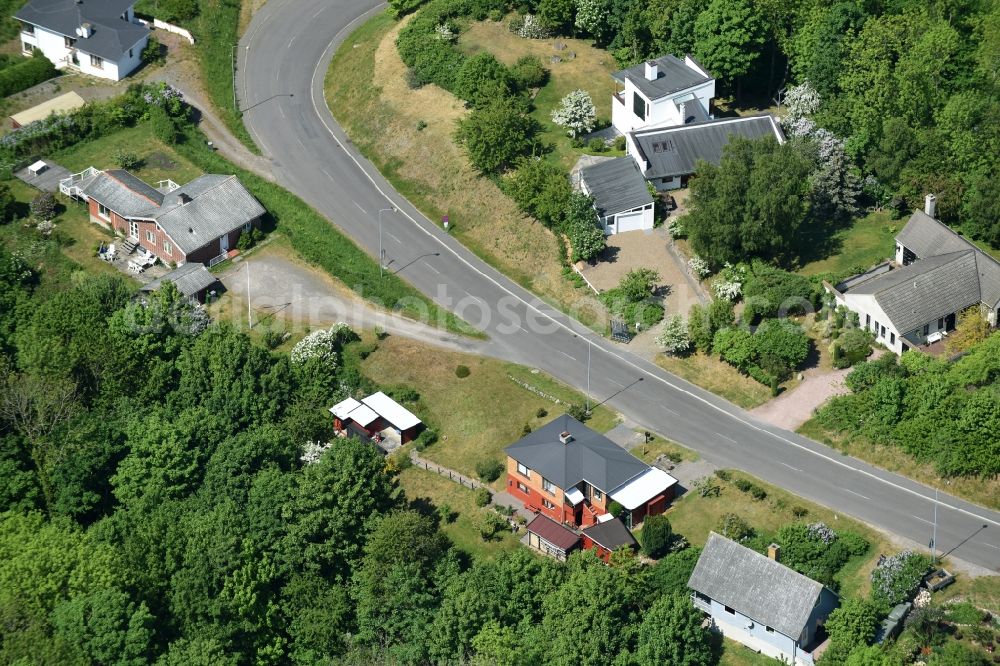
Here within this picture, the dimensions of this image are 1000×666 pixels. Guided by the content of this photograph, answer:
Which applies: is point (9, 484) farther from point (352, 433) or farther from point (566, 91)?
point (566, 91)

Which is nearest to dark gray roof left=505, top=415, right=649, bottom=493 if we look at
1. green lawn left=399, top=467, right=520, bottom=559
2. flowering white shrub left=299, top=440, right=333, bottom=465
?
green lawn left=399, top=467, right=520, bottom=559

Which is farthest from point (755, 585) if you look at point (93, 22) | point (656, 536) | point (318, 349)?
point (93, 22)

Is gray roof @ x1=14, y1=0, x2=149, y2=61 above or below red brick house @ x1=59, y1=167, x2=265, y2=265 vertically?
above

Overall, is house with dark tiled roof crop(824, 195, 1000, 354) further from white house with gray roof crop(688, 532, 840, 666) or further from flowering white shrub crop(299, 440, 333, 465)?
flowering white shrub crop(299, 440, 333, 465)

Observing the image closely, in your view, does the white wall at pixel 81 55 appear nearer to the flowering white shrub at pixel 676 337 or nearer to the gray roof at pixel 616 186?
the gray roof at pixel 616 186

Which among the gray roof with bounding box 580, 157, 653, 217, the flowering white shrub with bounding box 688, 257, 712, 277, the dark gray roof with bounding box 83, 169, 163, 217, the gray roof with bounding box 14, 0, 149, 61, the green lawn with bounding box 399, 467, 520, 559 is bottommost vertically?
the green lawn with bounding box 399, 467, 520, 559
